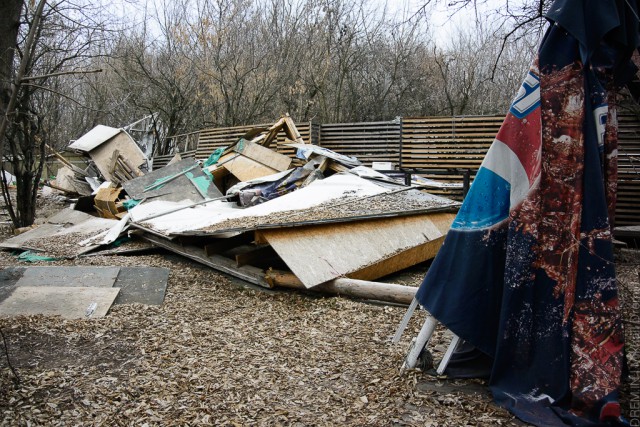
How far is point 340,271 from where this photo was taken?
20.8 ft

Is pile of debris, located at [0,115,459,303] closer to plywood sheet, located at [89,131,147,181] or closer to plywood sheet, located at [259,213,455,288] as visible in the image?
plywood sheet, located at [259,213,455,288]

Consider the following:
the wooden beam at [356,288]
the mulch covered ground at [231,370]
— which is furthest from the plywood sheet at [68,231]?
the mulch covered ground at [231,370]

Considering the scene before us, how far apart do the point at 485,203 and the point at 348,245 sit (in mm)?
3395

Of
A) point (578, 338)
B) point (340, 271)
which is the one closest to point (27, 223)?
point (340, 271)

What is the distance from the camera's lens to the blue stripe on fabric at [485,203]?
11.3ft

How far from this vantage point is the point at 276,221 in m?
6.71

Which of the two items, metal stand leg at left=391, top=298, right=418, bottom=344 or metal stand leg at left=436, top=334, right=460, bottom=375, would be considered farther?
metal stand leg at left=391, top=298, right=418, bottom=344

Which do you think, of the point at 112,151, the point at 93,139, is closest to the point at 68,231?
the point at 112,151

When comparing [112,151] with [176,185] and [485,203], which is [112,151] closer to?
[176,185]

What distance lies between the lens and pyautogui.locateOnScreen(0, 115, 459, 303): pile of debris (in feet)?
21.4

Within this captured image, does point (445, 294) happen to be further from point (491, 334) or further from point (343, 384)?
point (343, 384)

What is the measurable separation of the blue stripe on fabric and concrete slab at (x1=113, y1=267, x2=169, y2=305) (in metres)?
3.97

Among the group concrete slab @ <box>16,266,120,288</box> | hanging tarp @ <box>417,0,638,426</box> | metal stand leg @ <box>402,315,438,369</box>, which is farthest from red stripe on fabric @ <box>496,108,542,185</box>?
concrete slab @ <box>16,266,120,288</box>

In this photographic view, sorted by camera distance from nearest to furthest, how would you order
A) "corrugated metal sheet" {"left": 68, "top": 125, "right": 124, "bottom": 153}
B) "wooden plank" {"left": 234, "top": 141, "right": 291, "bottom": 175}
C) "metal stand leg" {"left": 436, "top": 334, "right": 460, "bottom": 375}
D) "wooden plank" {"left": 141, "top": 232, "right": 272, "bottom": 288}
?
"metal stand leg" {"left": 436, "top": 334, "right": 460, "bottom": 375}
"wooden plank" {"left": 141, "top": 232, "right": 272, "bottom": 288}
"wooden plank" {"left": 234, "top": 141, "right": 291, "bottom": 175}
"corrugated metal sheet" {"left": 68, "top": 125, "right": 124, "bottom": 153}
